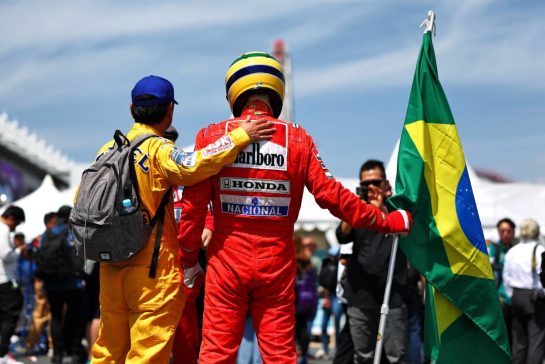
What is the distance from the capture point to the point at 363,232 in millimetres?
7633

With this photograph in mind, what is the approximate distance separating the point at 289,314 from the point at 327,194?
707 mm

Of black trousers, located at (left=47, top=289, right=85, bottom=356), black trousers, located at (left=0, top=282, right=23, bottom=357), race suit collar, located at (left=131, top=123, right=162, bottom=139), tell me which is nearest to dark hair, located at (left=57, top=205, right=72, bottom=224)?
black trousers, located at (left=47, top=289, right=85, bottom=356)

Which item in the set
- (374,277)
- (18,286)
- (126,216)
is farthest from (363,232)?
(18,286)

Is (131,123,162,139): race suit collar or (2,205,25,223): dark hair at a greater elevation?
(2,205,25,223): dark hair

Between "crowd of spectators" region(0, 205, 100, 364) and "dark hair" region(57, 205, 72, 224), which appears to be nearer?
"crowd of spectators" region(0, 205, 100, 364)

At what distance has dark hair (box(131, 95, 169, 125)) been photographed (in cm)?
535

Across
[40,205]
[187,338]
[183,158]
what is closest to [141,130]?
[183,158]

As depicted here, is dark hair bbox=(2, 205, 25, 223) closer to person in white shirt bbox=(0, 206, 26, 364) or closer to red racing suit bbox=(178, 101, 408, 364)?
person in white shirt bbox=(0, 206, 26, 364)

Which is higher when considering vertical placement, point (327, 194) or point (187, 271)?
point (327, 194)

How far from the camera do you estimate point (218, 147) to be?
4.96 meters

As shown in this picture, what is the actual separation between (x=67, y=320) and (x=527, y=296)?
236 inches

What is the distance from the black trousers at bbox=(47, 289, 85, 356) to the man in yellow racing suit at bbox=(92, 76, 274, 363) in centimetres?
672

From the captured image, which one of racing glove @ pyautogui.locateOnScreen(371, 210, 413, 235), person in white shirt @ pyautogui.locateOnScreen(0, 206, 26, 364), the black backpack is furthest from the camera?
the black backpack

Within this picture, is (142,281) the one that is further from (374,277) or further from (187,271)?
(374,277)
